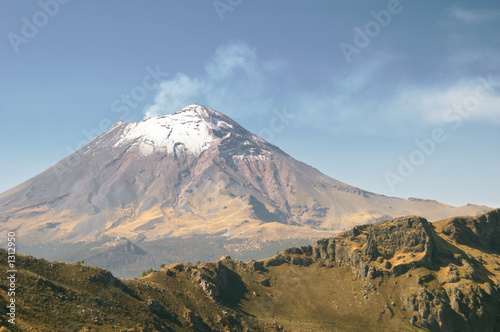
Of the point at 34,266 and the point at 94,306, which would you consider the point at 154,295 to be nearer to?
the point at 94,306

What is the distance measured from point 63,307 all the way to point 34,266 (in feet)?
96.3

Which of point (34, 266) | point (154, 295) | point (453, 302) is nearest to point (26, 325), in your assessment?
point (34, 266)

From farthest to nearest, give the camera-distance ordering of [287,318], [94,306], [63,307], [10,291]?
[287,318]
[94,306]
[63,307]
[10,291]

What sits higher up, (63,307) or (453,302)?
(63,307)

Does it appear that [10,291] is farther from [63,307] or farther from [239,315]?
[239,315]

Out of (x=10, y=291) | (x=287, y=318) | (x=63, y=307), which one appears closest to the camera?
(x=10, y=291)

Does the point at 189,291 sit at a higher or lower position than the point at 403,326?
higher

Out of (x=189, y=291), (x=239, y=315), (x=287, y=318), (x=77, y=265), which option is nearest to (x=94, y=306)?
(x=77, y=265)

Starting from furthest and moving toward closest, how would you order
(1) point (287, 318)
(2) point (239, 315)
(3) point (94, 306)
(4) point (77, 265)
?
(1) point (287, 318) → (2) point (239, 315) → (4) point (77, 265) → (3) point (94, 306)


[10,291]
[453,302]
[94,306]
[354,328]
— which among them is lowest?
[354,328]

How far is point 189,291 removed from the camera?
7160 inches

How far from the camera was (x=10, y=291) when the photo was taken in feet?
381

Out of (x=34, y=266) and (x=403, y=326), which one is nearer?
(x=34, y=266)

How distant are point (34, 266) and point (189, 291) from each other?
72.5 meters
